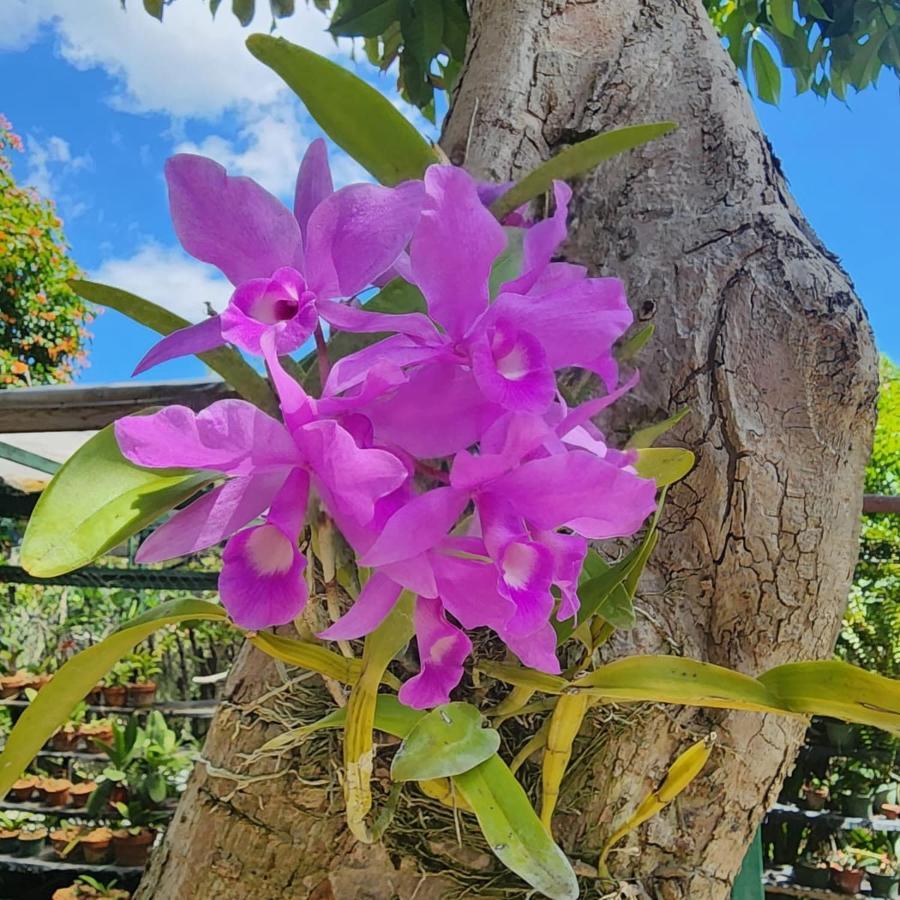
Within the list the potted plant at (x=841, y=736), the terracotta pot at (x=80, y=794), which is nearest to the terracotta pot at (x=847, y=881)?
the potted plant at (x=841, y=736)

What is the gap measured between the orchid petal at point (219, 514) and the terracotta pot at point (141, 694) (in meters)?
3.83

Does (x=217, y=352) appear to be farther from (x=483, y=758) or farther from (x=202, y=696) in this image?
(x=202, y=696)

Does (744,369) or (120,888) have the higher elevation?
(744,369)

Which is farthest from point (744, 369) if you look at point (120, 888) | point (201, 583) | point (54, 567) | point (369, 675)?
point (120, 888)

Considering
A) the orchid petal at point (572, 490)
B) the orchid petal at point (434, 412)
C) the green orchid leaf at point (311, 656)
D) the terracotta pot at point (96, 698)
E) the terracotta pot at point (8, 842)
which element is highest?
the orchid petal at point (434, 412)

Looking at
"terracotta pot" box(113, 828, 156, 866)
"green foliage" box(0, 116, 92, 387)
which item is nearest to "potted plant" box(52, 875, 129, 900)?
"terracotta pot" box(113, 828, 156, 866)

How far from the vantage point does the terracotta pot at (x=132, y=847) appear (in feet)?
9.05

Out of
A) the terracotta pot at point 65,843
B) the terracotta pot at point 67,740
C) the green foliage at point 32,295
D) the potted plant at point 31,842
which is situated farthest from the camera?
the green foliage at point 32,295

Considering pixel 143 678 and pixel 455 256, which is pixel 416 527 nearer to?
pixel 455 256

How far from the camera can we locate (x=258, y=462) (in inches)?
12.0

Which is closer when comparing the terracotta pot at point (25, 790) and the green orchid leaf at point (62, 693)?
the green orchid leaf at point (62, 693)

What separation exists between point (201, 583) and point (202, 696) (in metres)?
2.61

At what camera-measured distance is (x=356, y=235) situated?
34cm

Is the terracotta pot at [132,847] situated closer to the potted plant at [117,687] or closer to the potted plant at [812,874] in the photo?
the potted plant at [117,687]
